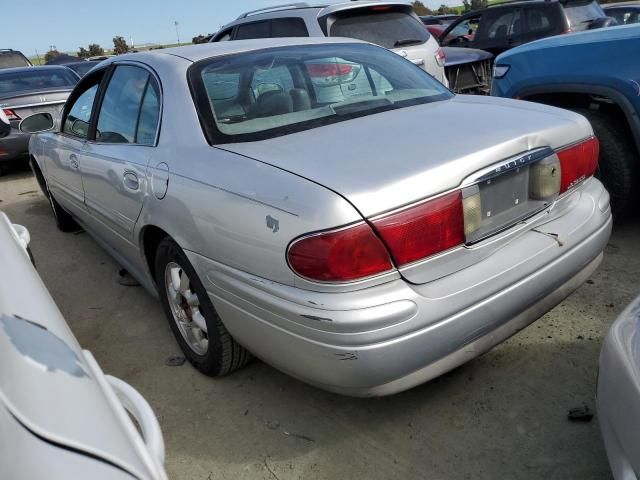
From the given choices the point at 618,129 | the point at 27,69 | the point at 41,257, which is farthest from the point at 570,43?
the point at 27,69

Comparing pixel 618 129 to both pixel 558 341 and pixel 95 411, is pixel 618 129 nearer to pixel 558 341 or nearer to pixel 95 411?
pixel 558 341

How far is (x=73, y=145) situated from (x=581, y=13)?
6.94 metres

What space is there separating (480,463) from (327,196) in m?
1.17

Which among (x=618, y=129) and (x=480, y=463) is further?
(x=618, y=129)

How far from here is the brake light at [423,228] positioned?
6.10ft

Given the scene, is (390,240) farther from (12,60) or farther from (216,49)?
(12,60)

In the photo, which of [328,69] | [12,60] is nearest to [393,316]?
[328,69]

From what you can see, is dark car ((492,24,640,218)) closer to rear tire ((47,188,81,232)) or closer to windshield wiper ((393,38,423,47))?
windshield wiper ((393,38,423,47))

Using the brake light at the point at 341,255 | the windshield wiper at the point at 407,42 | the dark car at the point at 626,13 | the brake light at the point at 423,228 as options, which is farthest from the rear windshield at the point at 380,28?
the brake light at the point at 341,255

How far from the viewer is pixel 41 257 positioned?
181 inches

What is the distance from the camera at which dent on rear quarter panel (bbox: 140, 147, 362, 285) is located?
1.86 meters

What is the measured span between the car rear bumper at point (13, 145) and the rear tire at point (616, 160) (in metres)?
6.71

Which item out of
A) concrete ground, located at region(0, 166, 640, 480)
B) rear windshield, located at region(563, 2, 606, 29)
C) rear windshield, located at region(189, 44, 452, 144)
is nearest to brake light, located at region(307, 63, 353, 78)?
rear windshield, located at region(189, 44, 452, 144)

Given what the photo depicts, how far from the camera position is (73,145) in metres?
3.80
